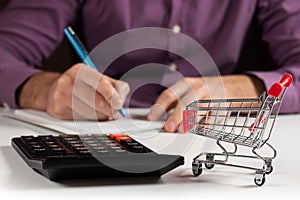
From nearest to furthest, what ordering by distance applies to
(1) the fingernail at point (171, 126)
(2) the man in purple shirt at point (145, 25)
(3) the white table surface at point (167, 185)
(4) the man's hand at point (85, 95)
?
(3) the white table surface at point (167, 185)
(1) the fingernail at point (171, 126)
(4) the man's hand at point (85, 95)
(2) the man in purple shirt at point (145, 25)

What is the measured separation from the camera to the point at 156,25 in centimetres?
133

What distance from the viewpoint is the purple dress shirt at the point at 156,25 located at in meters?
1.32

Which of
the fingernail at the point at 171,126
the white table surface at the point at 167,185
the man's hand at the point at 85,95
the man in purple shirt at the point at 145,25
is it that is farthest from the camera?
the man in purple shirt at the point at 145,25

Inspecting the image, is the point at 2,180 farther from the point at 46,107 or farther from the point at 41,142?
the point at 46,107

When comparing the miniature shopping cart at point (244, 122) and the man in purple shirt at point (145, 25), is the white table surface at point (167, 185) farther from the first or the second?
the man in purple shirt at point (145, 25)

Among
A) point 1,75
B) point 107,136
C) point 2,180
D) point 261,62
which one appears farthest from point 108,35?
point 2,180

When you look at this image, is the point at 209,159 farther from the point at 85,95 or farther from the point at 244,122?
the point at 85,95

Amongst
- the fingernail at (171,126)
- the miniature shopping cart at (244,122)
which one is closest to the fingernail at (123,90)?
the fingernail at (171,126)

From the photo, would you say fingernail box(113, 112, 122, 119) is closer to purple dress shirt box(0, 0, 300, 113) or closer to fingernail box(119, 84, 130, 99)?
fingernail box(119, 84, 130, 99)

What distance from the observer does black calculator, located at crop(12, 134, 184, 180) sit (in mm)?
586

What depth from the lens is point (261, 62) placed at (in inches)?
59.1

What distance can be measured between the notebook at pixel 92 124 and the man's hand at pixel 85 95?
0.02 metres

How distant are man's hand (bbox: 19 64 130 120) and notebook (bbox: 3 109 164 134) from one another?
0.7 inches

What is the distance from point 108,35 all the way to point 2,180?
2.61 feet
